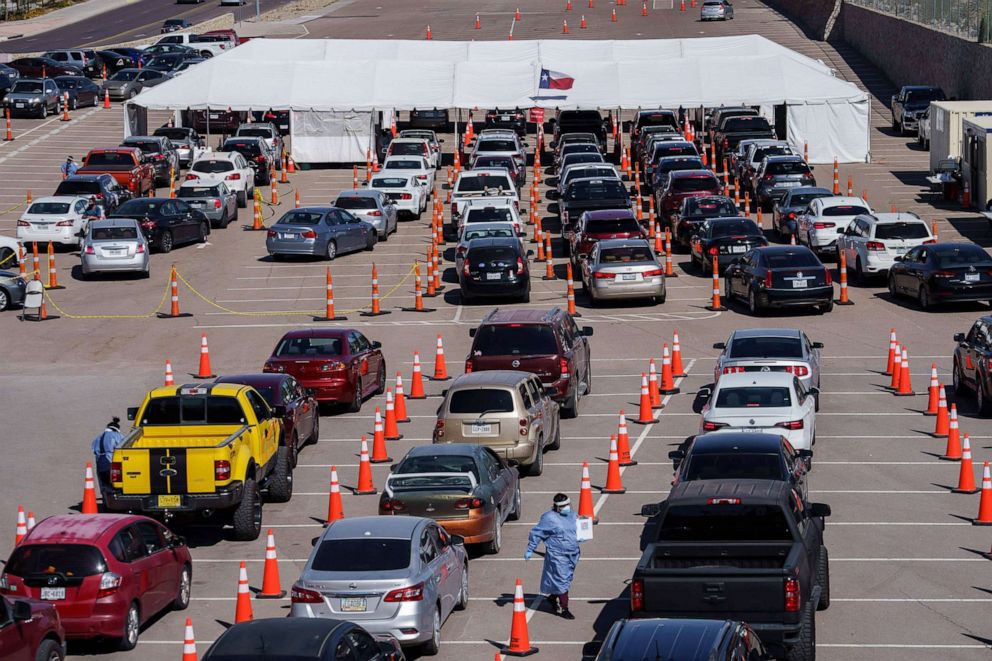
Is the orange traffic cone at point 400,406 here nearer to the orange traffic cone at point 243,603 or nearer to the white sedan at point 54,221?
the orange traffic cone at point 243,603

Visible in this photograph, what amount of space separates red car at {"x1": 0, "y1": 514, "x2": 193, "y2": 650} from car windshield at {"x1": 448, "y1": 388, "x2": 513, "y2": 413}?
6961 millimetres

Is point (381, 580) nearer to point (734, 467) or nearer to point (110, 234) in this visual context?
point (734, 467)

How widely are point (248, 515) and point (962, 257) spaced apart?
19.6m

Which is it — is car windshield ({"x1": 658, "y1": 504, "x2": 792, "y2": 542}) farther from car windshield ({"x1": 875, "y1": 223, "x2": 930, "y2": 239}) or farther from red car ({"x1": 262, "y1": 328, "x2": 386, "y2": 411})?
car windshield ({"x1": 875, "y1": 223, "x2": 930, "y2": 239})

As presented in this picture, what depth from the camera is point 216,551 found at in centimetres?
2077

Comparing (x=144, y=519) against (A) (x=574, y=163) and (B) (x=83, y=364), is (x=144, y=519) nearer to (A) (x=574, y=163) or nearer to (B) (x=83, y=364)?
(B) (x=83, y=364)

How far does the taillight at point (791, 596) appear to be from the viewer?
14391 millimetres

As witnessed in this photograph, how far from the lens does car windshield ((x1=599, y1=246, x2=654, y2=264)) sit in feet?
123

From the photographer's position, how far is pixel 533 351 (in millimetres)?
26906

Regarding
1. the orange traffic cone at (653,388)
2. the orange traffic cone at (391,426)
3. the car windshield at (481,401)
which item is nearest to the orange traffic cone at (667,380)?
the orange traffic cone at (653,388)

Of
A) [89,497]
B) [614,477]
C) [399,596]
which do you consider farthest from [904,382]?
[399,596]

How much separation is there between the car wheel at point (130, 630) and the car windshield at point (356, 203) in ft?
98.7

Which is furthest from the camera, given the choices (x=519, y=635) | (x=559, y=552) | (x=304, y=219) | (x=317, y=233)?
(x=304, y=219)

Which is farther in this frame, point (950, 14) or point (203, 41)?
point (203, 41)
